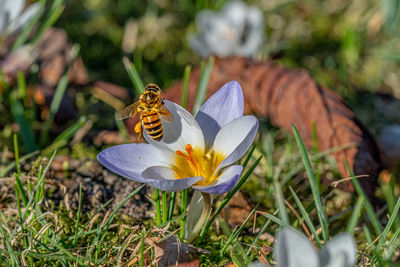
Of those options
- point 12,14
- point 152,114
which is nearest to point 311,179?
point 152,114

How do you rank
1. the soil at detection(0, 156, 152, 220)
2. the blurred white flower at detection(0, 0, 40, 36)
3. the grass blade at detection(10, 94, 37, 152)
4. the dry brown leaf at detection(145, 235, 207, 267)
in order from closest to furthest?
the dry brown leaf at detection(145, 235, 207, 267)
the soil at detection(0, 156, 152, 220)
the grass blade at detection(10, 94, 37, 152)
the blurred white flower at detection(0, 0, 40, 36)

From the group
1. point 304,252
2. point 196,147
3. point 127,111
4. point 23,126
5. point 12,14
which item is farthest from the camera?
point 12,14

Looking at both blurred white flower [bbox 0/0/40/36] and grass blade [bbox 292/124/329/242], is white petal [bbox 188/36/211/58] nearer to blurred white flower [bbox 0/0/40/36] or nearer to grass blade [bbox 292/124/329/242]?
blurred white flower [bbox 0/0/40/36]

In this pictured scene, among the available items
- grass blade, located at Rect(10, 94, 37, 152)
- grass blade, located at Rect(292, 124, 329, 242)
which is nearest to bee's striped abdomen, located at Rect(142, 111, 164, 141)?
grass blade, located at Rect(292, 124, 329, 242)

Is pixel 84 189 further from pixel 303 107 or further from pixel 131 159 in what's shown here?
pixel 303 107

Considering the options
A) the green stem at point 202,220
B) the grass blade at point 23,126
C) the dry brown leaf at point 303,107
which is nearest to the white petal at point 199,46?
the dry brown leaf at point 303,107

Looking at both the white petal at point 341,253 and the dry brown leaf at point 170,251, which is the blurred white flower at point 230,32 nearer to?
the dry brown leaf at point 170,251

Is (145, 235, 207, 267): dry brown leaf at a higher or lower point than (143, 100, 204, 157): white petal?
lower
